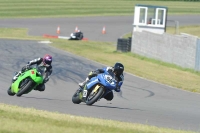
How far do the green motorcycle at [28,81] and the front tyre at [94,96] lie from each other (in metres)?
1.71

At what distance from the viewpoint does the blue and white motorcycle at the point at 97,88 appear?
46.9 ft

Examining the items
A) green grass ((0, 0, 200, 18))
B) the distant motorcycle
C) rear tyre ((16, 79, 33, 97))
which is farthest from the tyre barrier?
green grass ((0, 0, 200, 18))

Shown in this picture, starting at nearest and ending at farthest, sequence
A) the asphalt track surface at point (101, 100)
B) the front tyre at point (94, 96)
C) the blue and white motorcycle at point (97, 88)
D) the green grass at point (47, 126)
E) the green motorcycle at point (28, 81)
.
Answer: the green grass at point (47, 126) < the asphalt track surface at point (101, 100) < the blue and white motorcycle at point (97, 88) < the front tyre at point (94, 96) < the green motorcycle at point (28, 81)

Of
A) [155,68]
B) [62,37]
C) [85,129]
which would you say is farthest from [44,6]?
[85,129]

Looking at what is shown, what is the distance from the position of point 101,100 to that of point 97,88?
2591 mm

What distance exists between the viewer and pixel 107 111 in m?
14.2

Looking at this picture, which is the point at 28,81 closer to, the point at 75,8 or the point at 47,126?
the point at 47,126

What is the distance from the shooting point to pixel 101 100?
17109 millimetres

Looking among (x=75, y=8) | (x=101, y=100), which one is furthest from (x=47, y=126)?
(x=75, y=8)

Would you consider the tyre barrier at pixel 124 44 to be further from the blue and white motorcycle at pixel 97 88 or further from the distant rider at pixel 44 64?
the blue and white motorcycle at pixel 97 88

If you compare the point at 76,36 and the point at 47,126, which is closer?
the point at 47,126

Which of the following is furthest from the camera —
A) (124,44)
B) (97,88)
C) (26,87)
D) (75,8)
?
(75,8)

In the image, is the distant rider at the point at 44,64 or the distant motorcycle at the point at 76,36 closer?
the distant rider at the point at 44,64

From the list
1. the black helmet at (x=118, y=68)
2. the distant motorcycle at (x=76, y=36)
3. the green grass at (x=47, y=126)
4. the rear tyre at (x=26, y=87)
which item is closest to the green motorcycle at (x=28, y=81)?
the rear tyre at (x=26, y=87)
